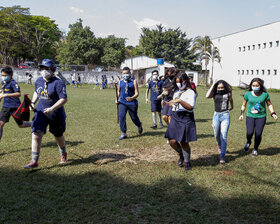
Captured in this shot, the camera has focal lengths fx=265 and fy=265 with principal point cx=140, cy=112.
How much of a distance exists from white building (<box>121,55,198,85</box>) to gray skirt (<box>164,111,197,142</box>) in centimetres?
3541

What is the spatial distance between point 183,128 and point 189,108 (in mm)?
412

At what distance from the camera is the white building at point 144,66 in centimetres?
4172

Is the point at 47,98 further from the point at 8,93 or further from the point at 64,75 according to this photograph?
the point at 64,75

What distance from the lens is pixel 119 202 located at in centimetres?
397

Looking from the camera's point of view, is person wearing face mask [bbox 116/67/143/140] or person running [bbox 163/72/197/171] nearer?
person running [bbox 163/72/197/171]

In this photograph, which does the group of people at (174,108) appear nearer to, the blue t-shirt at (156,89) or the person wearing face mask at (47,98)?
the person wearing face mask at (47,98)

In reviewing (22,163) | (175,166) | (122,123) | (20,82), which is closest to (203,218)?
(175,166)

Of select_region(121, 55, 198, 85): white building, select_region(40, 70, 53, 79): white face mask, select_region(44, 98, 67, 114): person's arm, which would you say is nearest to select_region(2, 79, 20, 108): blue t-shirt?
select_region(40, 70, 53, 79): white face mask

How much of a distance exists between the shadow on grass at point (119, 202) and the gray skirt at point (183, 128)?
0.79 metres

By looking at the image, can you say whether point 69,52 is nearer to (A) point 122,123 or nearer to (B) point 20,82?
(B) point 20,82

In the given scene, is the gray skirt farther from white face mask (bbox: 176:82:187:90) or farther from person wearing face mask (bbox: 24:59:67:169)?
person wearing face mask (bbox: 24:59:67:169)

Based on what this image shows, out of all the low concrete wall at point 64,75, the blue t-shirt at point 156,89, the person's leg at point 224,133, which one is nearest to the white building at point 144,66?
the low concrete wall at point 64,75

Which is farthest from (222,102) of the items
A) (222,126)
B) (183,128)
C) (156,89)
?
(156,89)

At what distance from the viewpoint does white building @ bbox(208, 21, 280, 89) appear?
1640 inches
